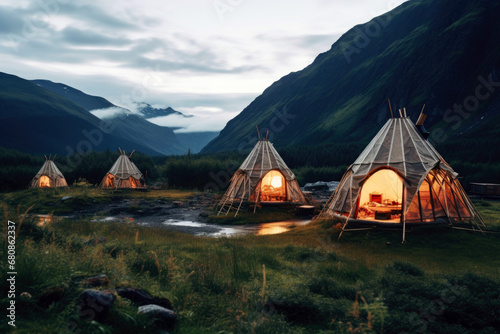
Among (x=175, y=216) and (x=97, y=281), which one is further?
(x=175, y=216)

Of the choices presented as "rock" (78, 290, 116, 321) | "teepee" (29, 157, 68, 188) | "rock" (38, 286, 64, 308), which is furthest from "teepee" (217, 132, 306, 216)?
"teepee" (29, 157, 68, 188)

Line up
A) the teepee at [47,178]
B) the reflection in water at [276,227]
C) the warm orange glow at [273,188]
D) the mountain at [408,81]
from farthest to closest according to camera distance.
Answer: the mountain at [408,81], the teepee at [47,178], the warm orange glow at [273,188], the reflection in water at [276,227]

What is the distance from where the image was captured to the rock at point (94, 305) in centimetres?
412

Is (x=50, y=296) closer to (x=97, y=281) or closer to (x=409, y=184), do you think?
(x=97, y=281)

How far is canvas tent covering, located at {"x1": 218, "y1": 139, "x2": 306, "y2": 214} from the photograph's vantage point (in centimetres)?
2217

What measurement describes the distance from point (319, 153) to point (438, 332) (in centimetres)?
6150

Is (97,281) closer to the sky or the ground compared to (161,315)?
closer to the sky

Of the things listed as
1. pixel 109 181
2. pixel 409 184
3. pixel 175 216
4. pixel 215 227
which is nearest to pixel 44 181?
pixel 109 181

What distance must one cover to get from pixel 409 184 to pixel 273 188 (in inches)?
476

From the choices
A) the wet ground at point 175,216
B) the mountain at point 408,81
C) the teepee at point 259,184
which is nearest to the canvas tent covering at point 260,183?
the teepee at point 259,184

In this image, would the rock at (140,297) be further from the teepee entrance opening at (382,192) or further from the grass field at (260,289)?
the teepee entrance opening at (382,192)

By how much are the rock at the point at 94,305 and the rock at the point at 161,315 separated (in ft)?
1.42

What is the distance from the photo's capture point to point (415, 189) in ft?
43.5

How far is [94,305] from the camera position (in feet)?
13.7
